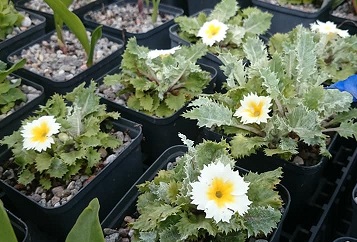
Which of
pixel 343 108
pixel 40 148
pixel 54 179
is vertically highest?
pixel 343 108

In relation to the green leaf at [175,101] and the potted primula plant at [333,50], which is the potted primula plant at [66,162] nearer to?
the green leaf at [175,101]

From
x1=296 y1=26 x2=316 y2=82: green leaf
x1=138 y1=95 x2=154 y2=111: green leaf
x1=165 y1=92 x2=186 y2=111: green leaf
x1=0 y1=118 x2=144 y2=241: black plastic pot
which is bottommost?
x1=0 y1=118 x2=144 y2=241: black plastic pot

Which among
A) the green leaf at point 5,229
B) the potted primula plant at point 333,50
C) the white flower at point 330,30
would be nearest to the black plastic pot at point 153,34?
the potted primula plant at point 333,50

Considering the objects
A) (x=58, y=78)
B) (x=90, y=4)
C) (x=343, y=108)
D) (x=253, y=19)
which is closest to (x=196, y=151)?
(x=343, y=108)

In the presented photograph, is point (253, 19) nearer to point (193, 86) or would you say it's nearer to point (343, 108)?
point (193, 86)

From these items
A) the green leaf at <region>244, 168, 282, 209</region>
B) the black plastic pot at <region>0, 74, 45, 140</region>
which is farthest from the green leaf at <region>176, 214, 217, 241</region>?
the black plastic pot at <region>0, 74, 45, 140</region>

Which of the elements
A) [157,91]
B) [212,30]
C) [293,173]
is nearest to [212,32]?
[212,30]

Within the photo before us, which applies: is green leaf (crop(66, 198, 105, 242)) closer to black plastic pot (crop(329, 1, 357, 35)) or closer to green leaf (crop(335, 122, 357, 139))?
green leaf (crop(335, 122, 357, 139))
